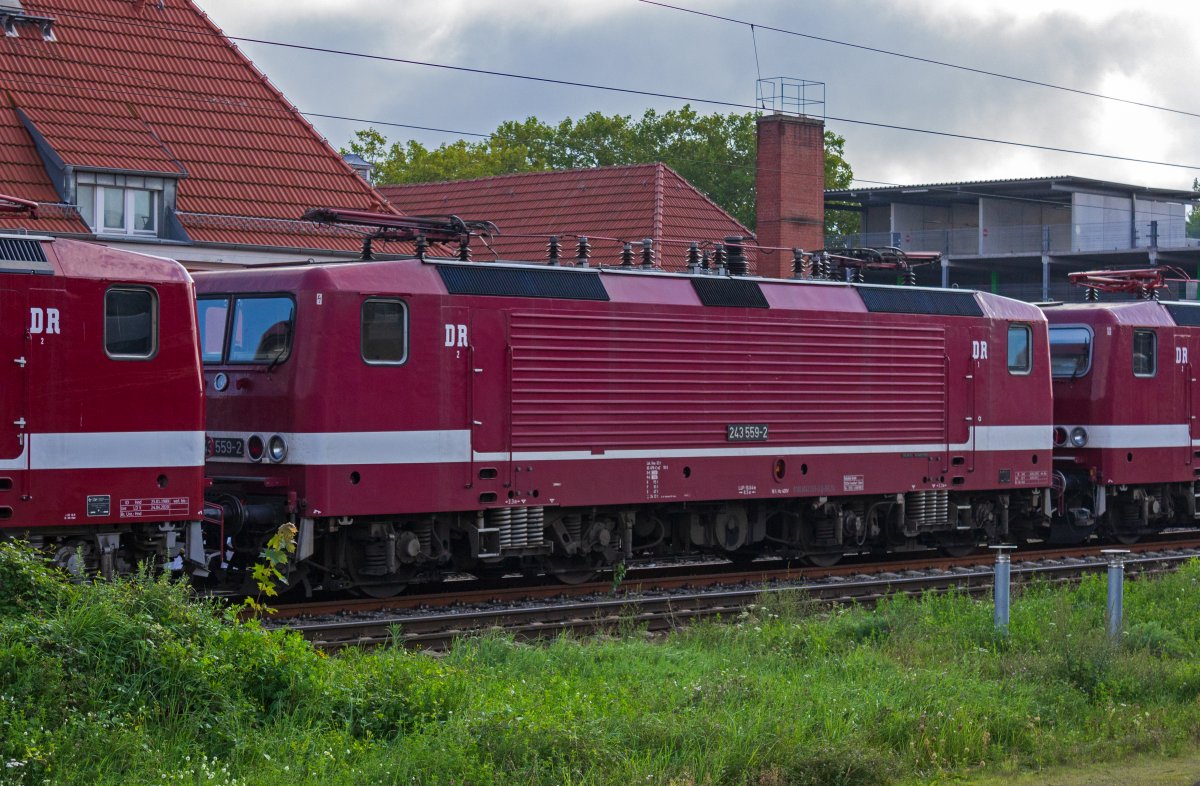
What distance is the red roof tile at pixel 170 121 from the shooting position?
2484cm

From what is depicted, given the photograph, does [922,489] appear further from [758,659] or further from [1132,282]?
[758,659]

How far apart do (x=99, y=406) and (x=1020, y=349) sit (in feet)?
43.5

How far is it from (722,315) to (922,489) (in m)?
4.17

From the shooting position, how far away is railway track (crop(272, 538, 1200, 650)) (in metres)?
13.4

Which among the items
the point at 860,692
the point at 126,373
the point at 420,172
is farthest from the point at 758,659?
the point at 420,172

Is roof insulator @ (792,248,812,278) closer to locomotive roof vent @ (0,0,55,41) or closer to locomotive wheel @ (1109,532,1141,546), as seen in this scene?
locomotive wheel @ (1109,532,1141,546)

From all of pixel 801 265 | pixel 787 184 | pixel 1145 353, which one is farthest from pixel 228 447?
pixel 787 184

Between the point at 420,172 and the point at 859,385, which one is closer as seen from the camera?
the point at 859,385

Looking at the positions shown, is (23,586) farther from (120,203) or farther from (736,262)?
(120,203)

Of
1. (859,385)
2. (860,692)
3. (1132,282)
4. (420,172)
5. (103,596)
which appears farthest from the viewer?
(420,172)

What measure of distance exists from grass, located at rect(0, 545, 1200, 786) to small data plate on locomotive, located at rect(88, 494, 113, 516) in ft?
10.4

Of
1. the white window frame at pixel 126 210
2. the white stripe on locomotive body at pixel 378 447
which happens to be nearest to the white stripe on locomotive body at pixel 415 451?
the white stripe on locomotive body at pixel 378 447

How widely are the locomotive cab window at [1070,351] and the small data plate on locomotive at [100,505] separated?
14.9 m

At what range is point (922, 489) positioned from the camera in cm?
1986
